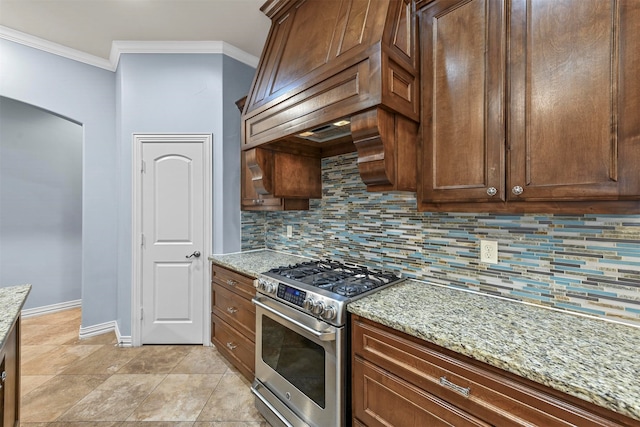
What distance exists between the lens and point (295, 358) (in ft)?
5.57

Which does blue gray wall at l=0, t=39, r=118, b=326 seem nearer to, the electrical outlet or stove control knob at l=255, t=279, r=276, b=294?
stove control knob at l=255, t=279, r=276, b=294

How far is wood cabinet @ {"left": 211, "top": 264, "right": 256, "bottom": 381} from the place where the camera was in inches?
86.6

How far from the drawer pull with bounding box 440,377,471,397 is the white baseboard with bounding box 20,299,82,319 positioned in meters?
4.83

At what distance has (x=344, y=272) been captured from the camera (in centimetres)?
200

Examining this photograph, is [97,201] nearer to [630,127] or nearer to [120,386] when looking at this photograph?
[120,386]

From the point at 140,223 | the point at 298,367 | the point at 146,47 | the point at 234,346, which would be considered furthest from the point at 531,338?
the point at 146,47

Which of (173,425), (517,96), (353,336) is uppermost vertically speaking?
(517,96)

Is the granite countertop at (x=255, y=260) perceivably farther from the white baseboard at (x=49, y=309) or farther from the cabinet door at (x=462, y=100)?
the white baseboard at (x=49, y=309)

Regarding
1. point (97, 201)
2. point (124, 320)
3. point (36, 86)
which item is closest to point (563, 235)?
point (124, 320)

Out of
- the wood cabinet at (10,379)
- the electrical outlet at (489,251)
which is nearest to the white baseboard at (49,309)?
the wood cabinet at (10,379)

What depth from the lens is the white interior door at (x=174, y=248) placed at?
284 centimetres

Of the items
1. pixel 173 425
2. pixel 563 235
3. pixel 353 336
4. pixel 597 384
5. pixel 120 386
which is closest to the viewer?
pixel 597 384

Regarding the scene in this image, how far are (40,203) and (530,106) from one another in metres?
5.15

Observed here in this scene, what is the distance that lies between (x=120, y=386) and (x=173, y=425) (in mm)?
728
